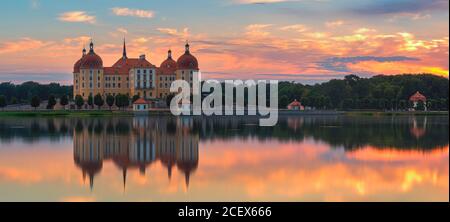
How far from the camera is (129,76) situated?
202 feet

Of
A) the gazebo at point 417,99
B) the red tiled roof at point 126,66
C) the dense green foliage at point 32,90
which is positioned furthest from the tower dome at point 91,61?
the gazebo at point 417,99

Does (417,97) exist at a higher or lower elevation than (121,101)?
higher

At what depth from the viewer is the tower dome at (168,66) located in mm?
62719

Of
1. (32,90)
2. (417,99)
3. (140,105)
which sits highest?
(32,90)

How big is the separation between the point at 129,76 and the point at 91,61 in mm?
4203

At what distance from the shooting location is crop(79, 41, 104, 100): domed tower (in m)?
60.1

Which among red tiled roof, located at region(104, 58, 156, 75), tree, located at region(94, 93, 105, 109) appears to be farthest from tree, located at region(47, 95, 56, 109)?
red tiled roof, located at region(104, 58, 156, 75)

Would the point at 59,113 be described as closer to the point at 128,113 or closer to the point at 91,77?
the point at 128,113

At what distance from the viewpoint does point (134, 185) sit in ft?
40.5

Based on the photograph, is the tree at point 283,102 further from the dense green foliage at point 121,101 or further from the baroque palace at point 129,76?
the dense green foliage at point 121,101

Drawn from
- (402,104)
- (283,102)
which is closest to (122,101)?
(283,102)
